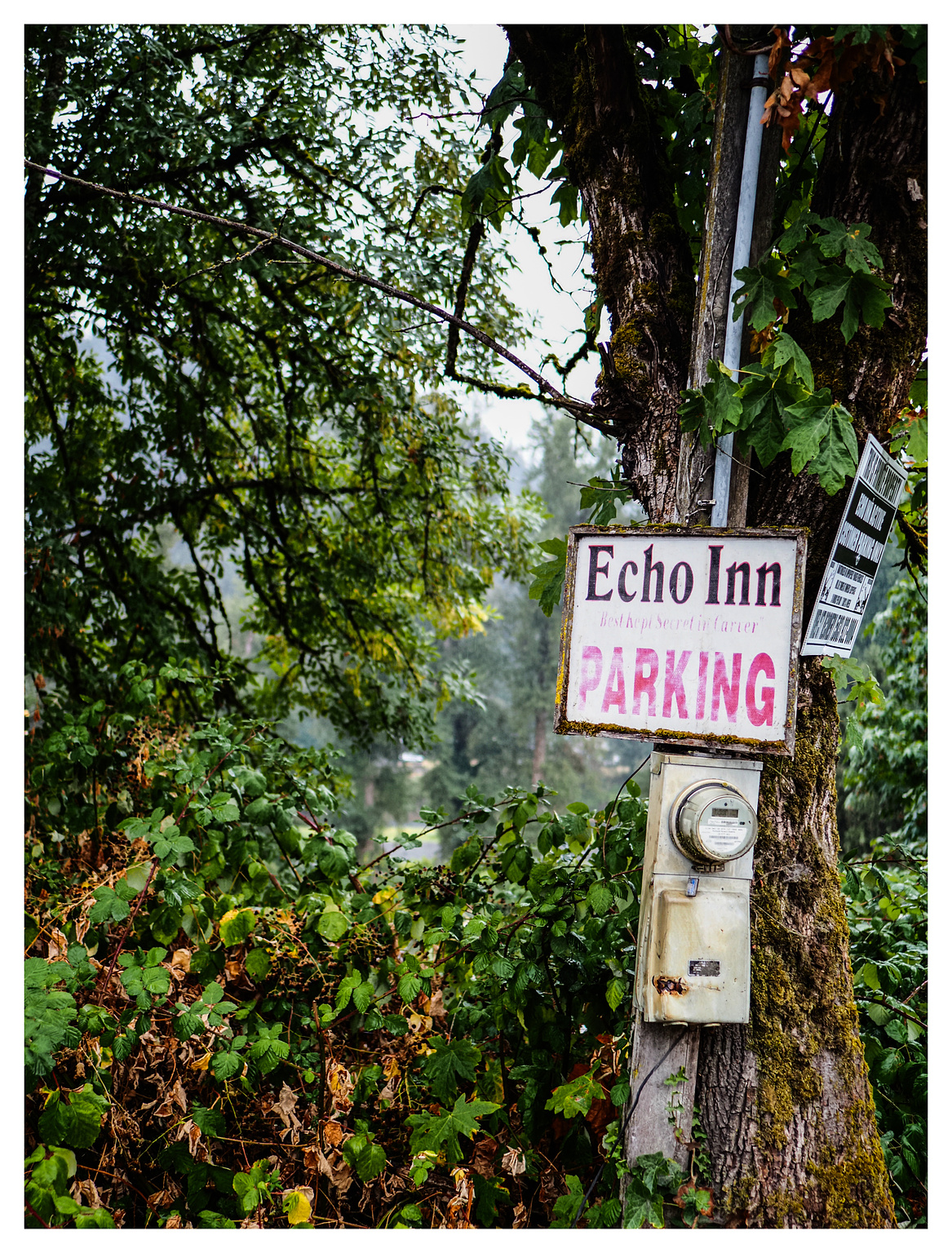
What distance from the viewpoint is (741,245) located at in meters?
1.61

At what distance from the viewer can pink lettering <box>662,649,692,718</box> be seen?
1516mm

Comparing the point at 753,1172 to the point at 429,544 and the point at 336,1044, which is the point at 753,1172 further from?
the point at 429,544

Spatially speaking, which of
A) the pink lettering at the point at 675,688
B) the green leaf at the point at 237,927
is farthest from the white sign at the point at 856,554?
the green leaf at the point at 237,927

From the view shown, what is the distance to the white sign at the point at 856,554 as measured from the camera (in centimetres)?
162

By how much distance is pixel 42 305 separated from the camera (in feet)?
14.1

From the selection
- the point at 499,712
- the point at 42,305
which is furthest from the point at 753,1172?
the point at 499,712

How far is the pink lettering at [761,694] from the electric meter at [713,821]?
14 centimetres

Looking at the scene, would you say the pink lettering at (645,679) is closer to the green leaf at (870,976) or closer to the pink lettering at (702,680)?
the pink lettering at (702,680)

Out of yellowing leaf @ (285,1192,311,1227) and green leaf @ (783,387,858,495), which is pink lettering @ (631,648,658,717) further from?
yellowing leaf @ (285,1192,311,1227)

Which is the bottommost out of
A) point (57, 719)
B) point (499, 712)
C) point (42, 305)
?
point (499, 712)

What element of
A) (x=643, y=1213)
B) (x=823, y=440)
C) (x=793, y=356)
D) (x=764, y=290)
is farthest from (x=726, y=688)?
(x=643, y=1213)

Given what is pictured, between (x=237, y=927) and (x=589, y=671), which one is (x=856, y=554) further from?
(x=237, y=927)

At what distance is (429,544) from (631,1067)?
3.68 m

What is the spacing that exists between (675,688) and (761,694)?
16cm
